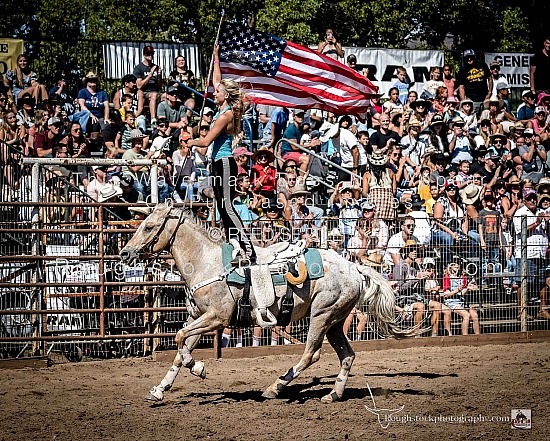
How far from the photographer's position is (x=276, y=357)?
13.3 meters

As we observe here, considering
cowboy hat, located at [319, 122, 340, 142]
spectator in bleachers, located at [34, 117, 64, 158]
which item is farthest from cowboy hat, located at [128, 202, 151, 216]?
cowboy hat, located at [319, 122, 340, 142]

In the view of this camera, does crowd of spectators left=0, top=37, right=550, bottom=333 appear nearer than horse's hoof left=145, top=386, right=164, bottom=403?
No

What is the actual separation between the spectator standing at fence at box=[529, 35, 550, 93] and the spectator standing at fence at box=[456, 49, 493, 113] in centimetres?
163

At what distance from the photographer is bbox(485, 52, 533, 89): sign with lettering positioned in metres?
22.8

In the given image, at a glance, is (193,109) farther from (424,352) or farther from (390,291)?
(390,291)

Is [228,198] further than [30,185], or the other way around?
[30,185]

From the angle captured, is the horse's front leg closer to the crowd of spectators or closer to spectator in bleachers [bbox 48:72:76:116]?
the crowd of spectators

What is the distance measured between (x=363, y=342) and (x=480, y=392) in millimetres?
3775

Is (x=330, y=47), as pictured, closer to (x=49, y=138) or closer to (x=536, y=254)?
(x=49, y=138)

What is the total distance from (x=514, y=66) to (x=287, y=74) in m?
11.3

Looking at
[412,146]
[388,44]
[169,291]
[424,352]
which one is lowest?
[424,352]

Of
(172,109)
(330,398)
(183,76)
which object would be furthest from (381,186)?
(330,398)

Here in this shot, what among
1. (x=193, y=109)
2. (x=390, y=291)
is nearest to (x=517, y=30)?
(x=193, y=109)

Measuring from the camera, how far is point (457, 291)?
14227 mm
